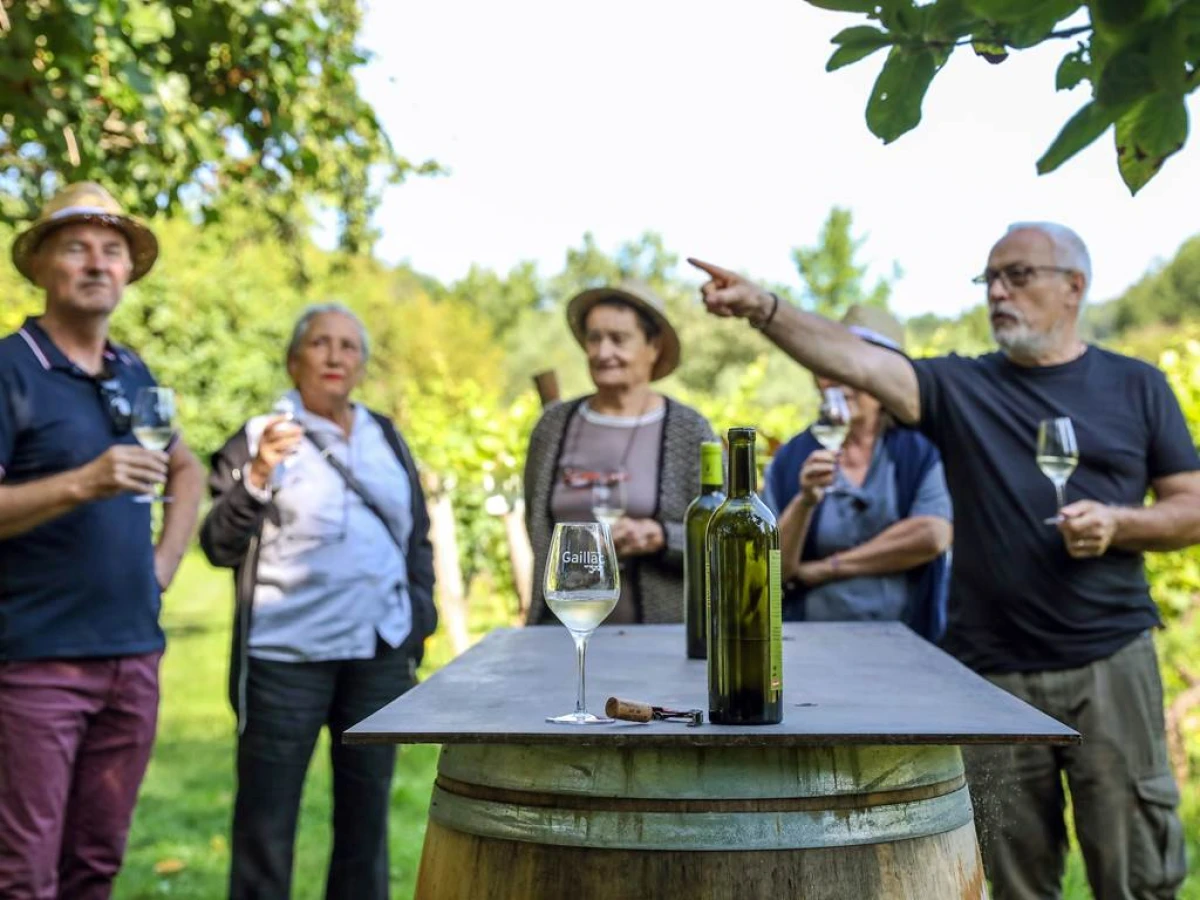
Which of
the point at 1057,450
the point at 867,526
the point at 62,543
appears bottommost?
the point at 62,543

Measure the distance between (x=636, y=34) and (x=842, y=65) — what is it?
48942 millimetres

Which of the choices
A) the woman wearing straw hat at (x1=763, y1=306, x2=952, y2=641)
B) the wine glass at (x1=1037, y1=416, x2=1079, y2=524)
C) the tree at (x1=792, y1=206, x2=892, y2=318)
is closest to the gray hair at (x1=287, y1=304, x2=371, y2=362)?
the woman wearing straw hat at (x1=763, y1=306, x2=952, y2=641)

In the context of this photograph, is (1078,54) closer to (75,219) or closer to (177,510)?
(75,219)

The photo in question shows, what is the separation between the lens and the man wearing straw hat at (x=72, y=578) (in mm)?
3695

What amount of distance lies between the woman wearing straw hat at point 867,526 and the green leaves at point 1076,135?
2.78 m

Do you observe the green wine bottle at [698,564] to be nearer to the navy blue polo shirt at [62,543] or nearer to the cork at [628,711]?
the cork at [628,711]

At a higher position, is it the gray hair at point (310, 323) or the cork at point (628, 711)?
the gray hair at point (310, 323)

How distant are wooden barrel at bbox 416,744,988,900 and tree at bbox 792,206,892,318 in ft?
90.0

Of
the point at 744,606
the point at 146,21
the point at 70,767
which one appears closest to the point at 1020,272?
the point at 744,606

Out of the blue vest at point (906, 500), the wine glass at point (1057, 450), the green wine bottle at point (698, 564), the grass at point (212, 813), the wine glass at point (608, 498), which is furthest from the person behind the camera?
the grass at point (212, 813)

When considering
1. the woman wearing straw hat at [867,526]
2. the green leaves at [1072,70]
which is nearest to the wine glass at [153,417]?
the woman wearing straw hat at [867,526]

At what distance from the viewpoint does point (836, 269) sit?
29.4 m

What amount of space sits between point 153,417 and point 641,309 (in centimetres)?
173

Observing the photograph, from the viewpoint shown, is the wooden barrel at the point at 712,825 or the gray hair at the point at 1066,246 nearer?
the wooden barrel at the point at 712,825
